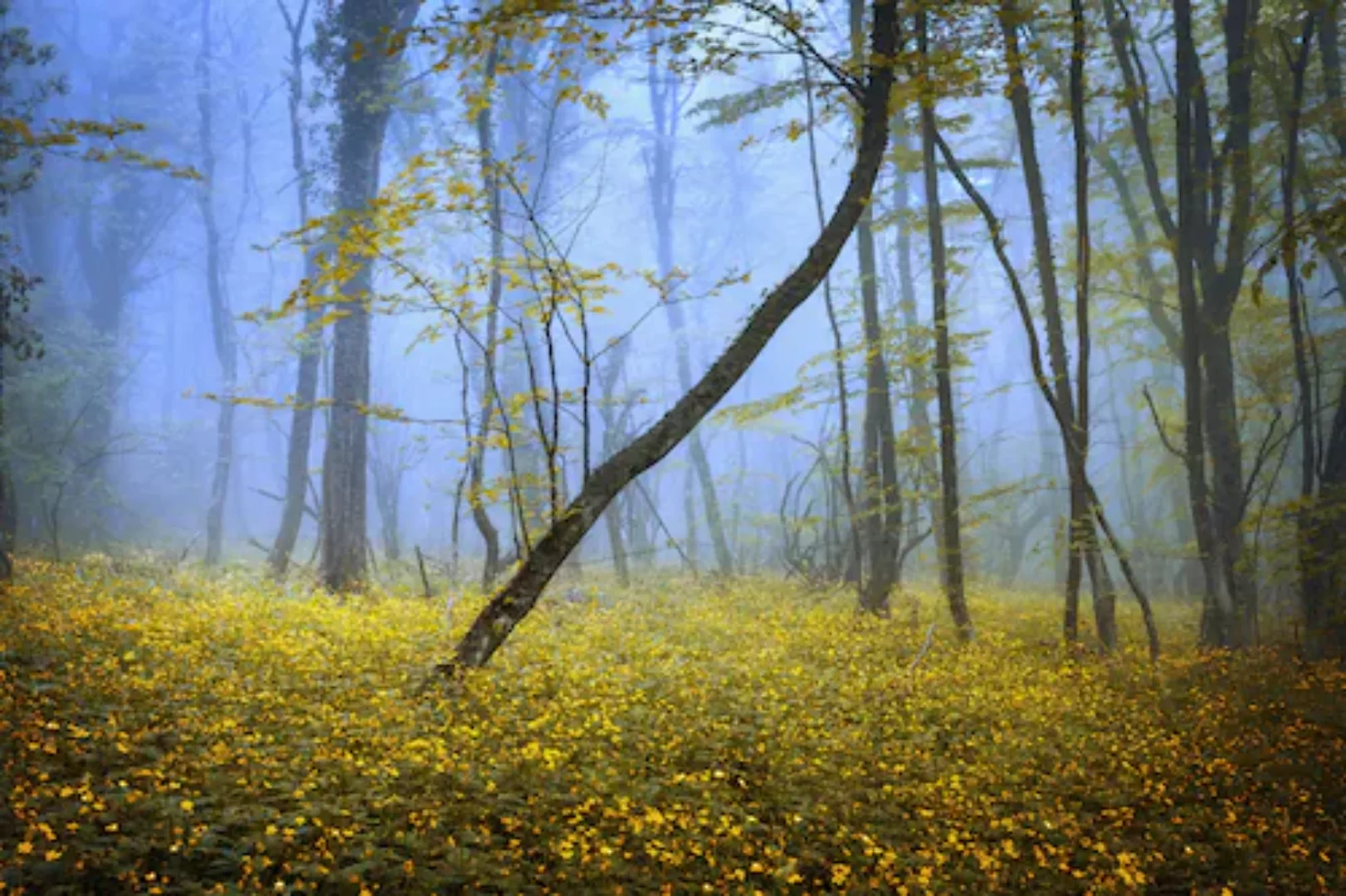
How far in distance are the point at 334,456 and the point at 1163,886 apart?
1270cm

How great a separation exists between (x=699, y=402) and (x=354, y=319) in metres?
9.78

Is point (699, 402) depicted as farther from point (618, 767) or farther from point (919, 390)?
point (919, 390)

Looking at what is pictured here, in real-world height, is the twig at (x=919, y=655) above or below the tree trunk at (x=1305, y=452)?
below

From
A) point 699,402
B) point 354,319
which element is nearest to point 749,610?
point 699,402

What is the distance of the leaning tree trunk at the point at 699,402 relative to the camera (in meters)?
5.80

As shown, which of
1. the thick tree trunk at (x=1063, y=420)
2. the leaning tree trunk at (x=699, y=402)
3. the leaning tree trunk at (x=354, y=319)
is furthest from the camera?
the leaning tree trunk at (x=354, y=319)

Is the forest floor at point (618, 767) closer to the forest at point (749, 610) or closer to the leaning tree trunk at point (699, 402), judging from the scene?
the forest at point (749, 610)

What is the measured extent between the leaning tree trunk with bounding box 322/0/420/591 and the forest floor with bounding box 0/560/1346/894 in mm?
5046

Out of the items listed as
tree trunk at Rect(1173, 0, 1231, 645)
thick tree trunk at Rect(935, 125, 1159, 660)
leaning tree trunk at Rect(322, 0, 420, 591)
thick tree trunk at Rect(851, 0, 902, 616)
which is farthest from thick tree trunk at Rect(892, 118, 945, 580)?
leaning tree trunk at Rect(322, 0, 420, 591)

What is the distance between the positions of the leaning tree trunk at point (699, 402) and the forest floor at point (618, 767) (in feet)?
1.64

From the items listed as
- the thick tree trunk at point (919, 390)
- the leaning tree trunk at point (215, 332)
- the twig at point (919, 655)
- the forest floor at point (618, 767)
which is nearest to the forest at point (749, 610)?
the forest floor at point (618, 767)

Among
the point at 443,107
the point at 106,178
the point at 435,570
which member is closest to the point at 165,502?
the point at 106,178

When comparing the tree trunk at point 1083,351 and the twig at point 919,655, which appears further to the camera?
the tree trunk at point 1083,351

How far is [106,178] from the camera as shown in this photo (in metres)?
32.4
